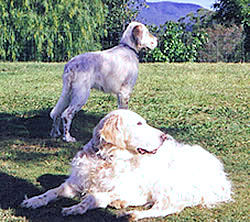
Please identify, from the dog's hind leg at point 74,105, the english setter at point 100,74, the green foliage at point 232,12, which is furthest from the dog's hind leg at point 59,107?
the green foliage at point 232,12

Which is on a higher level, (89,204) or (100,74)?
(100,74)

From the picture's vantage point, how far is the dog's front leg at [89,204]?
147 inches

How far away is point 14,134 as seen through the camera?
657 cm

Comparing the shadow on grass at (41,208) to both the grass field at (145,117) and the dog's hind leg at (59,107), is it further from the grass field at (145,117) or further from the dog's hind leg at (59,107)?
the dog's hind leg at (59,107)

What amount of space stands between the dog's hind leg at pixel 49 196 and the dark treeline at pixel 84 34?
41.9 ft

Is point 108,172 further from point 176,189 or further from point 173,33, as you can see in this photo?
point 173,33

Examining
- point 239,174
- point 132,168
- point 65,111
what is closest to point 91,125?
point 65,111

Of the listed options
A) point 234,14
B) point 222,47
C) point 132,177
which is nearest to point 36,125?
point 132,177

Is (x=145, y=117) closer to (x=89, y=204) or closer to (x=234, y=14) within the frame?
(x=89, y=204)

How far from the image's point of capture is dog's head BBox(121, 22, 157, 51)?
646 centimetres

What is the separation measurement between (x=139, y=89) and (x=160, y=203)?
20.9 feet

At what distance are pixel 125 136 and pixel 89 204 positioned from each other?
24.3 inches

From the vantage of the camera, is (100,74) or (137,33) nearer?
(100,74)

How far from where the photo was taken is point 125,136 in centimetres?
374
